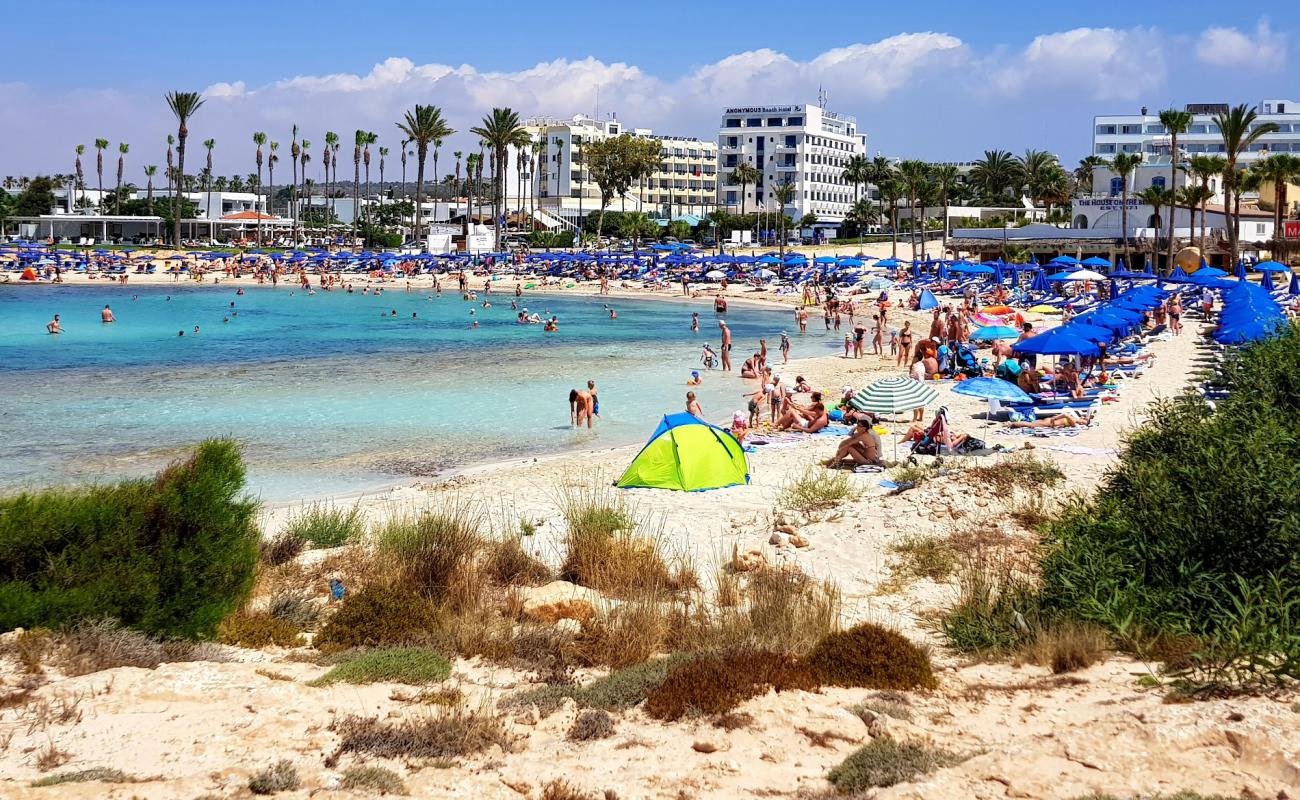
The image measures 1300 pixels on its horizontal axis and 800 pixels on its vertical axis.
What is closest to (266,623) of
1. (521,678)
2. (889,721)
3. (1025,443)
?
(521,678)

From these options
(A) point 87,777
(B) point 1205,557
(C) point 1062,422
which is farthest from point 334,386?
(B) point 1205,557

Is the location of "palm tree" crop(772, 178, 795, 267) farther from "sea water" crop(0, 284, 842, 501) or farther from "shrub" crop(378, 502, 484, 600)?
"shrub" crop(378, 502, 484, 600)

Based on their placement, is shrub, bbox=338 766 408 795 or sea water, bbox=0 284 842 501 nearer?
shrub, bbox=338 766 408 795

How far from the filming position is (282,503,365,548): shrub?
1095cm

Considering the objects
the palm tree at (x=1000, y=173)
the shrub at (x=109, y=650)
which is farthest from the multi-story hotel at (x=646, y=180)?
the shrub at (x=109, y=650)

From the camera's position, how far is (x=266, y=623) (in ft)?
26.1

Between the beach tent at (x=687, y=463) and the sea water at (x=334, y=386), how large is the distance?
4.13 metres

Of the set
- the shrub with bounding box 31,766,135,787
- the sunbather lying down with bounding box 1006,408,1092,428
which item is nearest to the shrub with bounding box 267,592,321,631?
the shrub with bounding box 31,766,135,787

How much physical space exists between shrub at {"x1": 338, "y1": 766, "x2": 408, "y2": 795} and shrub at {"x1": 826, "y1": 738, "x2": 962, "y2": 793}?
214 centimetres

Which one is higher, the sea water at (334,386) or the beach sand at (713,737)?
the sea water at (334,386)

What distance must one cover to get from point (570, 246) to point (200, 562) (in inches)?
3262

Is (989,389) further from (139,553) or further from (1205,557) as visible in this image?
(139,553)

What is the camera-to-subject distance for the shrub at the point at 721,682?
6.25m

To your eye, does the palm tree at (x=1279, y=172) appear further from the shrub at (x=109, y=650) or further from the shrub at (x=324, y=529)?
the shrub at (x=109, y=650)
